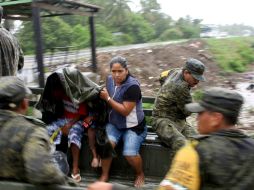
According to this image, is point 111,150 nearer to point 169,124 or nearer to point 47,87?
point 169,124

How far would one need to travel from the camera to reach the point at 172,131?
4.66 meters

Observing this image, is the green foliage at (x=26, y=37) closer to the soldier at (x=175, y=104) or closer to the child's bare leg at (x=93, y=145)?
the child's bare leg at (x=93, y=145)

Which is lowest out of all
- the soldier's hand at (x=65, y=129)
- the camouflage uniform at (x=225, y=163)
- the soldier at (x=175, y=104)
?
the soldier's hand at (x=65, y=129)

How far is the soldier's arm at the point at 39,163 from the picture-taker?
2.51 meters

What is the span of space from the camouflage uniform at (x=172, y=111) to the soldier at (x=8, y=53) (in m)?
1.74

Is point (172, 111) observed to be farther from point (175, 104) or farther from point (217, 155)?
point (217, 155)

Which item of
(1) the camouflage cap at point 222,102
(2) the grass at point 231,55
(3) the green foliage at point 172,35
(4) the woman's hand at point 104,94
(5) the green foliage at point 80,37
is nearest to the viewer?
(1) the camouflage cap at point 222,102

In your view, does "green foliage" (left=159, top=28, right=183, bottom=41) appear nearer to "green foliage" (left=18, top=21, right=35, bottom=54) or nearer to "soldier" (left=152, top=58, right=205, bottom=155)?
"green foliage" (left=18, top=21, right=35, bottom=54)

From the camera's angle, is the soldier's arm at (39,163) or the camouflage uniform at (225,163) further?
the soldier's arm at (39,163)

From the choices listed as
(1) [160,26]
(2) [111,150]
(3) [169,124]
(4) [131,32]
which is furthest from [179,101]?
(1) [160,26]

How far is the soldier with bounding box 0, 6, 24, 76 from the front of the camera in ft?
15.6

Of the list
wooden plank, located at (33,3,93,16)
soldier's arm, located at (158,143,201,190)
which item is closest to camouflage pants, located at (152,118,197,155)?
soldier's arm, located at (158,143,201,190)

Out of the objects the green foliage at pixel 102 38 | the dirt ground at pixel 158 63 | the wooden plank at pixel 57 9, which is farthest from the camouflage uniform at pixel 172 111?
the green foliage at pixel 102 38

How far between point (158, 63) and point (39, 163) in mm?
22615
